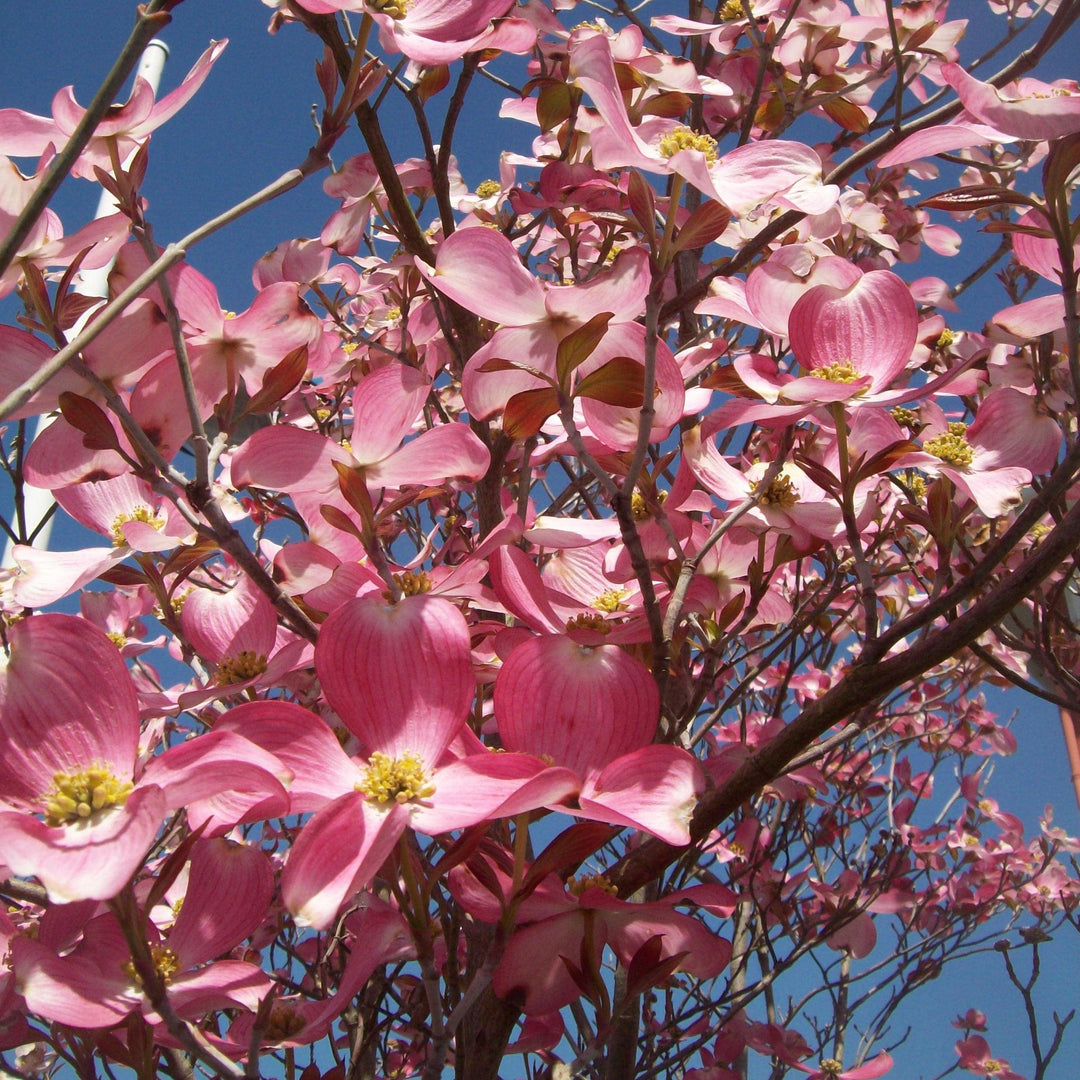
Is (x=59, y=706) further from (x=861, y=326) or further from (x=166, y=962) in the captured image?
(x=861, y=326)

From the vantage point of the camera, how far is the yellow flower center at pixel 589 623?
0.59 metres

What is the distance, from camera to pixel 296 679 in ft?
2.54

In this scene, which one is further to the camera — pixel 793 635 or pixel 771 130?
pixel 771 130

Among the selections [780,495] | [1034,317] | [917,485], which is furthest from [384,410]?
[917,485]

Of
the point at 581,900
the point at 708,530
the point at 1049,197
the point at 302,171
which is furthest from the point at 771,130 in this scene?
the point at 581,900

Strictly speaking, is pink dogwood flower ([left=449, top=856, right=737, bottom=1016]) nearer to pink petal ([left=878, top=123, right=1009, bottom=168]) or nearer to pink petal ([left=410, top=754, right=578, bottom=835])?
pink petal ([left=410, top=754, right=578, bottom=835])

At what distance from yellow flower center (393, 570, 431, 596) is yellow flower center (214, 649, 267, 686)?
0.43 ft

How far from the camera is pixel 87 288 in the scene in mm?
1058

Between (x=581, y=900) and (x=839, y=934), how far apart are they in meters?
0.99

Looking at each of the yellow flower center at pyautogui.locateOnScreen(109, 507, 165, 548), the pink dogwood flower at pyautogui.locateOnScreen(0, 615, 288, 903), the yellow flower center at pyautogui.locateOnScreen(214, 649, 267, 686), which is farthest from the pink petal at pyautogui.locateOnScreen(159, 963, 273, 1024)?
the yellow flower center at pyautogui.locateOnScreen(109, 507, 165, 548)

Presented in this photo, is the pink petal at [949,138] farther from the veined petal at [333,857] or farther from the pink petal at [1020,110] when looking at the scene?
the veined petal at [333,857]

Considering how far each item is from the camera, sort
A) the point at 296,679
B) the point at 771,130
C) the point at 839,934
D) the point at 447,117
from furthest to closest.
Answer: the point at 839,934
the point at 771,130
the point at 447,117
the point at 296,679

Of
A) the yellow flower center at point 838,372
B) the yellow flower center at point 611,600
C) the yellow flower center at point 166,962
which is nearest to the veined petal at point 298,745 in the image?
the yellow flower center at point 166,962

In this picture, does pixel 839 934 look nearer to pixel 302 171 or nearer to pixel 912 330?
pixel 912 330
